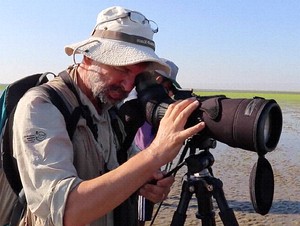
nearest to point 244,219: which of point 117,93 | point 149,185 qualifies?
point 149,185

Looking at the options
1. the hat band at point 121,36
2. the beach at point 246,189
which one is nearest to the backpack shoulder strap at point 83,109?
the hat band at point 121,36

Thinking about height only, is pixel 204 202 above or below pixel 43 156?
below

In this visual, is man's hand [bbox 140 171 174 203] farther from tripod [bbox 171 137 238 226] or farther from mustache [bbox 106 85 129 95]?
mustache [bbox 106 85 129 95]

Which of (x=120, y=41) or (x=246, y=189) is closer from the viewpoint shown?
(x=120, y=41)

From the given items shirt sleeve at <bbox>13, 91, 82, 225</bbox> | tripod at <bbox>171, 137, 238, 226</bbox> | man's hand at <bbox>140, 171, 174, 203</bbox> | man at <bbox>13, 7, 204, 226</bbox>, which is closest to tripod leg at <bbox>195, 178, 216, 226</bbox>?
tripod at <bbox>171, 137, 238, 226</bbox>

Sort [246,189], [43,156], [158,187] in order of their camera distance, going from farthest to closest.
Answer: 1. [246,189]
2. [158,187]
3. [43,156]

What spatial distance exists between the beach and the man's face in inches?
39.5

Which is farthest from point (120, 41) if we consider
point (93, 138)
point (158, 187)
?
point (158, 187)

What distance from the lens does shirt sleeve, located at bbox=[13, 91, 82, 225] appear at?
162 centimetres

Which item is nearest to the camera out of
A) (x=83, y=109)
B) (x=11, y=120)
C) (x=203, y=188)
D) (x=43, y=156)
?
(x=43, y=156)

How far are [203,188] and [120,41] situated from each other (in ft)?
2.62

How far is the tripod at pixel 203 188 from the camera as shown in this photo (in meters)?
2.04

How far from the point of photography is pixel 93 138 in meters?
2.00

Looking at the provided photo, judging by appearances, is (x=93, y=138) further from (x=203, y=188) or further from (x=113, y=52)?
(x=203, y=188)
